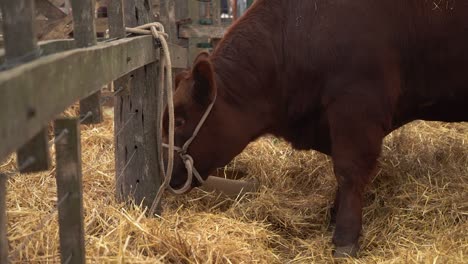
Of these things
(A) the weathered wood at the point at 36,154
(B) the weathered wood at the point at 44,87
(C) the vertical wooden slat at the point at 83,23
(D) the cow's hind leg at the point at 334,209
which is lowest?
(D) the cow's hind leg at the point at 334,209

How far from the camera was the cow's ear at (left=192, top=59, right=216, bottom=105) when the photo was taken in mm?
3818

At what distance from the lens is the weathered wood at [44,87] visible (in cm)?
131

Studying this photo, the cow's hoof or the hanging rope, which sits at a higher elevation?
the hanging rope

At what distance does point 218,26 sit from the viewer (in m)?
7.12

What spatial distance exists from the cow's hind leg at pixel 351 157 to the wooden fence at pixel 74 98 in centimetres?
110

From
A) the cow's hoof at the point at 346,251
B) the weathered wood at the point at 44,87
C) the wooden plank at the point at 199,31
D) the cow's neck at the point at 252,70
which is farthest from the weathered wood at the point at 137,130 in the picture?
the wooden plank at the point at 199,31

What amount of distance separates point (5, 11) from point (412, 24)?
3.00 metres

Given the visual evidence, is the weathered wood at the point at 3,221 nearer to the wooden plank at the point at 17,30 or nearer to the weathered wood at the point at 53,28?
the wooden plank at the point at 17,30

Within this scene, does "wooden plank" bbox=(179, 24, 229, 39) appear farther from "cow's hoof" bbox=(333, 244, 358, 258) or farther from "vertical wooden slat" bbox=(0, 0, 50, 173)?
"vertical wooden slat" bbox=(0, 0, 50, 173)

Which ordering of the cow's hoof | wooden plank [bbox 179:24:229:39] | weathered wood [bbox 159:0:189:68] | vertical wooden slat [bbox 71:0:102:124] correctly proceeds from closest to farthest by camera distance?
vertical wooden slat [bbox 71:0:102:124], the cow's hoof, weathered wood [bbox 159:0:189:68], wooden plank [bbox 179:24:229:39]

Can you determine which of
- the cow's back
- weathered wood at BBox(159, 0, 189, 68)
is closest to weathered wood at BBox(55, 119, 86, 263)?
the cow's back

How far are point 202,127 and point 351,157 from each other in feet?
3.09

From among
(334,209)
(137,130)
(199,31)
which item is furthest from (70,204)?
(199,31)

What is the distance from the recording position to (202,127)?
13.2 feet
